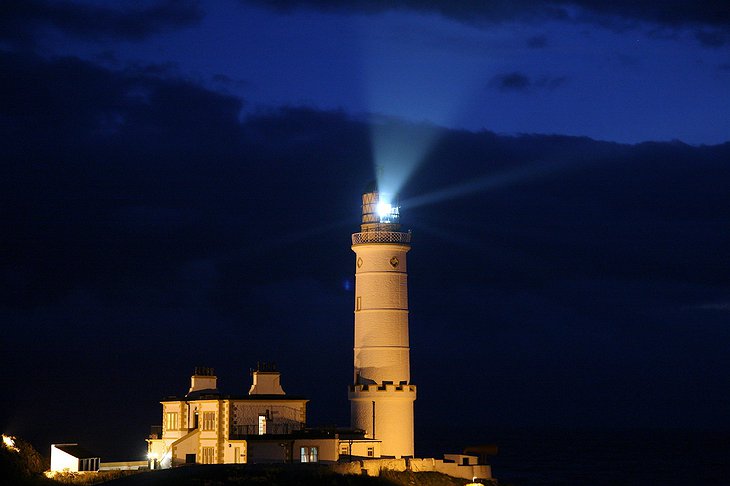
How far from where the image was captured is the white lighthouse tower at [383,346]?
59.3 metres

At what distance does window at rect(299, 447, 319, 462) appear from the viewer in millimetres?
52969

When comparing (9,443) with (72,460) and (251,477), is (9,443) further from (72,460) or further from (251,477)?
(251,477)

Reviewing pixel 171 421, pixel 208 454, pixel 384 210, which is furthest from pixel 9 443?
pixel 384 210

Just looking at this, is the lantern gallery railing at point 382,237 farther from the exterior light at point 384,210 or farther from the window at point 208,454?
the window at point 208,454

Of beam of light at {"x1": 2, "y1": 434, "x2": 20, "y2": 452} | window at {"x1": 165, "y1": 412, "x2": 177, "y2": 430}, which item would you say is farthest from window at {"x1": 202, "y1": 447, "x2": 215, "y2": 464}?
beam of light at {"x1": 2, "y1": 434, "x2": 20, "y2": 452}

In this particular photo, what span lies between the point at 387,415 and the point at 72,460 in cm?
1580

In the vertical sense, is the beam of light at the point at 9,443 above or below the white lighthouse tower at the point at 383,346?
below

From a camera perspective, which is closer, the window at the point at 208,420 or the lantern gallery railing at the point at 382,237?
the window at the point at 208,420

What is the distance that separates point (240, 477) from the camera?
4634cm

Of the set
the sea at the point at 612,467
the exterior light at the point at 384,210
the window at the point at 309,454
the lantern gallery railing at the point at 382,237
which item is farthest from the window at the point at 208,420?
the sea at the point at 612,467

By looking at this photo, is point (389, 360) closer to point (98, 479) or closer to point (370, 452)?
point (370, 452)

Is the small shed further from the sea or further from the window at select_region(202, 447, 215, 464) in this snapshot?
the sea

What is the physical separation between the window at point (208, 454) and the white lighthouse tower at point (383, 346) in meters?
8.86

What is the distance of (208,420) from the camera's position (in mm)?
53875
